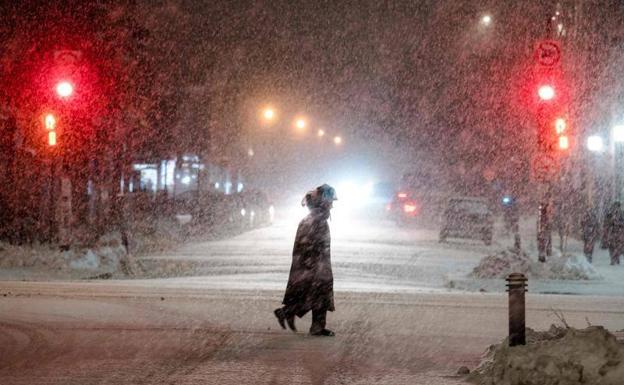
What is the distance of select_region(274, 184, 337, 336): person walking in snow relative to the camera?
10.6 m

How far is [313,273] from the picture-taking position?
10711mm

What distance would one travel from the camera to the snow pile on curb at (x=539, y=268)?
61.1ft

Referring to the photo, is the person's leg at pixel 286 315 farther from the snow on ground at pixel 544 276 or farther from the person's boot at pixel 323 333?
the snow on ground at pixel 544 276

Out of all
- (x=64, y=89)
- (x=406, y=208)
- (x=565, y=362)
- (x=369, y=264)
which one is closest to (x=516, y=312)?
(x=565, y=362)

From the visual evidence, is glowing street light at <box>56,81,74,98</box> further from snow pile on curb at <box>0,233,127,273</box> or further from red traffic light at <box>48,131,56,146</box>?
snow pile on curb at <box>0,233,127,273</box>

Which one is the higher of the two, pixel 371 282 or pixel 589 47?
pixel 589 47

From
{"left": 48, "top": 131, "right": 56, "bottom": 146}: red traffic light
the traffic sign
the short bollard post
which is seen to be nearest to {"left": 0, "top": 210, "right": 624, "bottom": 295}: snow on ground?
{"left": 48, "top": 131, "right": 56, "bottom": 146}: red traffic light

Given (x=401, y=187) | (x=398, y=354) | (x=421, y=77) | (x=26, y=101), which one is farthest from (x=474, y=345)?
(x=421, y=77)

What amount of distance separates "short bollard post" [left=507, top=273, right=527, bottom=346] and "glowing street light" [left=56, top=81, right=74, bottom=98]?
1440 centimetres

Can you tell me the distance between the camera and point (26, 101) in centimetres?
2812

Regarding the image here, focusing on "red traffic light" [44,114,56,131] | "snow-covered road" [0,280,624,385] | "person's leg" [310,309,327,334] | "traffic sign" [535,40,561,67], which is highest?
"traffic sign" [535,40,561,67]

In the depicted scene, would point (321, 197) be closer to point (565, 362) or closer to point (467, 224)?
point (565, 362)

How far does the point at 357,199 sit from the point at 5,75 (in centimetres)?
3740

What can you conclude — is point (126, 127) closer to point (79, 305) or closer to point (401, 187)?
point (401, 187)
